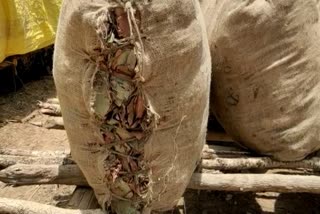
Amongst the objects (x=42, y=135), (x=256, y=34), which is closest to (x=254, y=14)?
(x=256, y=34)

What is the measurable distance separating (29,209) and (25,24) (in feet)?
7.33

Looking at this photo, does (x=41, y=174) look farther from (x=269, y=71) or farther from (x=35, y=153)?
(x=269, y=71)

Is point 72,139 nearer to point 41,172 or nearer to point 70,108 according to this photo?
point 70,108

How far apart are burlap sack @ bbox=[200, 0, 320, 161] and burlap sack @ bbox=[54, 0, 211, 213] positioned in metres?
0.28

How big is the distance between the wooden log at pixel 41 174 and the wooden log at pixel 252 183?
0.41 m

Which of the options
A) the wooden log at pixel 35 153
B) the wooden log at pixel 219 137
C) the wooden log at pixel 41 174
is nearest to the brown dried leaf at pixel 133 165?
the wooden log at pixel 41 174

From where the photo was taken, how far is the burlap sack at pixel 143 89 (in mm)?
1344

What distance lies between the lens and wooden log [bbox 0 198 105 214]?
159 centimetres

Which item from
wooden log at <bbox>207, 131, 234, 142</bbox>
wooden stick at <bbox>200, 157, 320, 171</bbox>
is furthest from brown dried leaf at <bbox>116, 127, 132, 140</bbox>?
wooden log at <bbox>207, 131, 234, 142</bbox>

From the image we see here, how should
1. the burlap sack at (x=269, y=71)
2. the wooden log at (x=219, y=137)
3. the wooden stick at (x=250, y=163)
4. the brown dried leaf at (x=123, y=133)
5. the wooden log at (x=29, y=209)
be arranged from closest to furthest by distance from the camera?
1. the brown dried leaf at (x=123, y=133)
2. the wooden log at (x=29, y=209)
3. the burlap sack at (x=269, y=71)
4. the wooden stick at (x=250, y=163)
5. the wooden log at (x=219, y=137)

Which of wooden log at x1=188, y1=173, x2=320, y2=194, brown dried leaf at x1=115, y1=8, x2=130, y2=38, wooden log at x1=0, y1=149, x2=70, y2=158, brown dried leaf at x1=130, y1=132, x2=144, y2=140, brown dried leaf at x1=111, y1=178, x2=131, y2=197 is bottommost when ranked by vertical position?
wooden log at x1=188, y1=173, x2=320, y2=194

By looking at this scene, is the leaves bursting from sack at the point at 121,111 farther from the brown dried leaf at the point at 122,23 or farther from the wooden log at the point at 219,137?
the wooden log at the point at 219,137

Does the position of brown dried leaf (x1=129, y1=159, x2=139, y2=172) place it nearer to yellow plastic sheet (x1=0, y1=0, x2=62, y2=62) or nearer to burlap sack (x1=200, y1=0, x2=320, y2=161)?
burlap sack (x1=200, y1=0, x2=320, y2=161)

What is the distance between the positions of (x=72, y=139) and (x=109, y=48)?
391 mm
